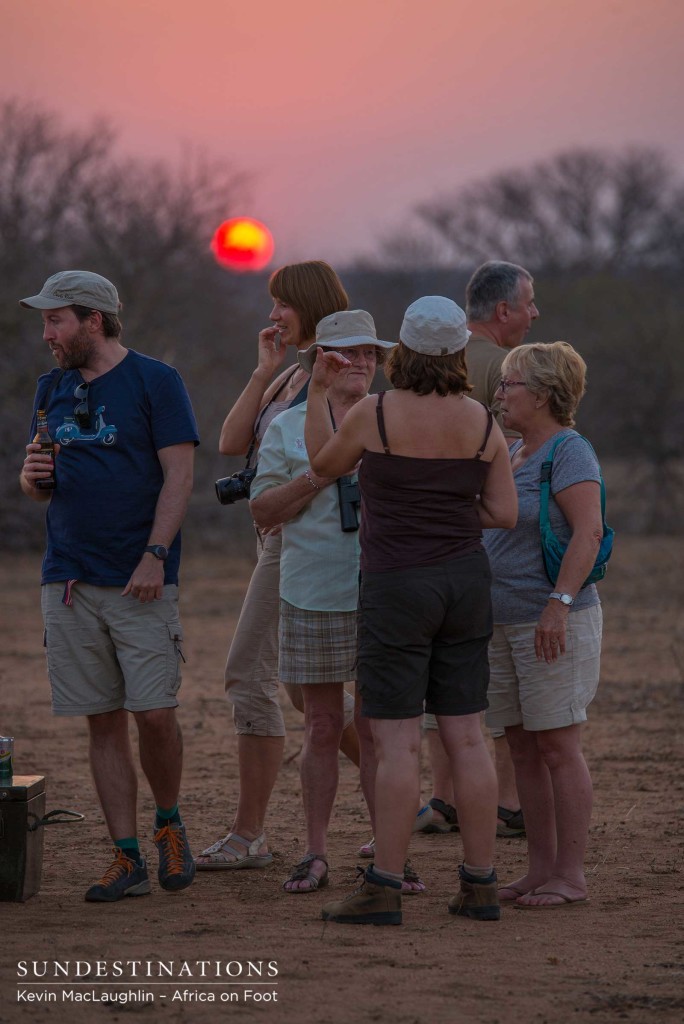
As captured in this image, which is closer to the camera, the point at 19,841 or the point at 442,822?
the point at 19,841

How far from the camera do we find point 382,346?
465 cm

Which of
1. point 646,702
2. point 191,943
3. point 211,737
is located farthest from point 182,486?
point 646,702

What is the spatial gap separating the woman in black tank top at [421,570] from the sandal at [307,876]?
43cm

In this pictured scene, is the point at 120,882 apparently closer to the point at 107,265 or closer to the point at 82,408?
the point at 82,408

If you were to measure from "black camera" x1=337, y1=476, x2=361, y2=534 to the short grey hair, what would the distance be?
1442mm

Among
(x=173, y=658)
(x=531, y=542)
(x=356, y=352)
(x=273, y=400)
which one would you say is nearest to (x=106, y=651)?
(x=173, y=658)

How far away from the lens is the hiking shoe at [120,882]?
4582 mm

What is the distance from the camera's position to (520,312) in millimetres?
5695

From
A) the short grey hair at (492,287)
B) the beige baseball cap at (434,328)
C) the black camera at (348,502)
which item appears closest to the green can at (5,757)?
the black camera at (348,502)

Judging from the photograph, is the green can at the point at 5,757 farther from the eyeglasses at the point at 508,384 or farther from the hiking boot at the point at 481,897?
the eyeglasses at the point at 508,384

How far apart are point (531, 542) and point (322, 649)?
0.80m

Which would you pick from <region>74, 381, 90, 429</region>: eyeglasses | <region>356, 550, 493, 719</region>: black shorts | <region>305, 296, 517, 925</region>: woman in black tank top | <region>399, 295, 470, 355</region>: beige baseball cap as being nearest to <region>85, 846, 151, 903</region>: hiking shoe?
<region>305, 296, 517, 925</region>: woman in black tank top

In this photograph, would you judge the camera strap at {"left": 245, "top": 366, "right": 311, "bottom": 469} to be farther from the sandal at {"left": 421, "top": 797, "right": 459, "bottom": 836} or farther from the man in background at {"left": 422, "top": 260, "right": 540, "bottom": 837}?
the sandal at {"left": 421, "top": 797, "right": 459, "bottom": 836}

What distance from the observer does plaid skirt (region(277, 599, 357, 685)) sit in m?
4.56
